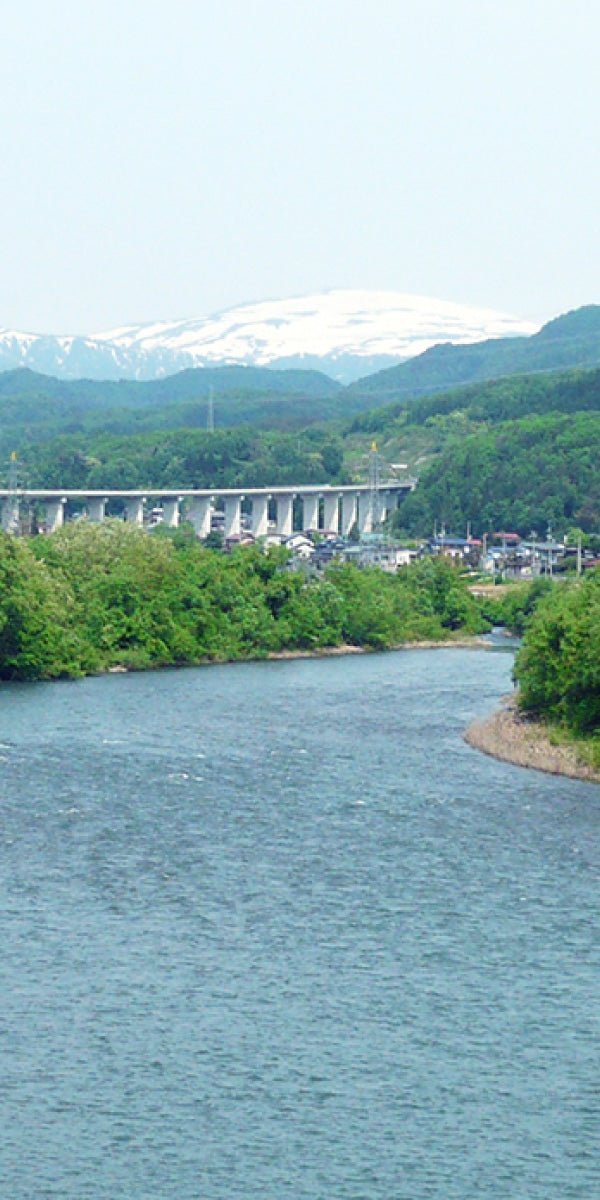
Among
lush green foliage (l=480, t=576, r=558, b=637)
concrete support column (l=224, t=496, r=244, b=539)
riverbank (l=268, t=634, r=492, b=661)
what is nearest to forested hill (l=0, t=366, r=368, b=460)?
concrete support column (l=224, t=496, r=244, b=539)

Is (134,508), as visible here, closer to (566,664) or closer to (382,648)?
(382,648)

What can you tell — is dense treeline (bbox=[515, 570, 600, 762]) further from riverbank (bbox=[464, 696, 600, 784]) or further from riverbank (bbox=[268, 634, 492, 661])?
riverbank (bbox=[268, 634, 492, 661])

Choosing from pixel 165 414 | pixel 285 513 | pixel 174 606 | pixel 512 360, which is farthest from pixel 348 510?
pixel 512 360

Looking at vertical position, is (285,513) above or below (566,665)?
above

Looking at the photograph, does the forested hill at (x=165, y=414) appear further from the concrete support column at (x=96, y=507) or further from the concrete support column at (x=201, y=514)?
the concrete support column at (x=96, y=507)

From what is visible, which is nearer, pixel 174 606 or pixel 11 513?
pixel 174 606

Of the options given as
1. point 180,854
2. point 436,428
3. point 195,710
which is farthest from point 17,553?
point 436,428

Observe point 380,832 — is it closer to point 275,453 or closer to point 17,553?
point 17,553
